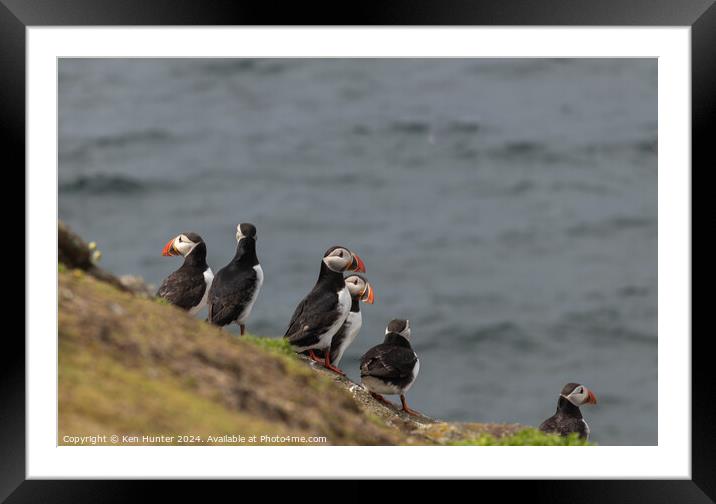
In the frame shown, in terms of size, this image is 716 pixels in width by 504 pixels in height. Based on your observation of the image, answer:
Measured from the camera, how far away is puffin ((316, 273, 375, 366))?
13203mm

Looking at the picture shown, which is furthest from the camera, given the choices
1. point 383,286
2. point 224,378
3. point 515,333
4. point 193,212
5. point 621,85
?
point 621,85

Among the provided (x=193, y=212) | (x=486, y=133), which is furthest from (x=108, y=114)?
(x=486, y=133)

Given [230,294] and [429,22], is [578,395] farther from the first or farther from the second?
[429,22]

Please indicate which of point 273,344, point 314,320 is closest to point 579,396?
point 314,320

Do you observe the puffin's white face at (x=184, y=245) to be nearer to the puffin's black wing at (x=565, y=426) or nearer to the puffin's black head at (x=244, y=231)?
the puffin's black head at (x=244, y=231)

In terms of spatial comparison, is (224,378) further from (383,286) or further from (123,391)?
(383,286)

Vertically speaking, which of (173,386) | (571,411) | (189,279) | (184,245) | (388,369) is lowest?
(571,411)

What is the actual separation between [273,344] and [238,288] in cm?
85

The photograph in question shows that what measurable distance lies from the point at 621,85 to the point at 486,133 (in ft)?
27.6

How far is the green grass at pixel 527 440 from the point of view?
11102 millimetres

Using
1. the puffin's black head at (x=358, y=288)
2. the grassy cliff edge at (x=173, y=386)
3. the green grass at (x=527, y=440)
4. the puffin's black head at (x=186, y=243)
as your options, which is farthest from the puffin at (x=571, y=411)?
the puffin's black head at (x=186, y=243)

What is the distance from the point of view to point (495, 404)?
39.6 m

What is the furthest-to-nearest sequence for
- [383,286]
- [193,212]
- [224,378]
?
1. [193,212]
2. [383,286]
3. [224,378]

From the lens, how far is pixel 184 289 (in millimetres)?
12531
